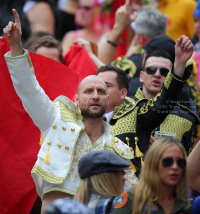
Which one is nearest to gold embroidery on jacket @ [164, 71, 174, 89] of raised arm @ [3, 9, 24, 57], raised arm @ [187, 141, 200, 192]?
raised arm @ [187, 141, 200, 192]

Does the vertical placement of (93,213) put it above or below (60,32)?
below

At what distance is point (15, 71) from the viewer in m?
4.23

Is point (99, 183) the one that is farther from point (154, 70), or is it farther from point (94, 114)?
point (154, 70)

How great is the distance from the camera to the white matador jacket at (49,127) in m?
4.24

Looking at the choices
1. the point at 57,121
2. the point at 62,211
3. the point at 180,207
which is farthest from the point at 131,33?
the point at 62,211

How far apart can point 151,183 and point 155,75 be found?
215 centimetres

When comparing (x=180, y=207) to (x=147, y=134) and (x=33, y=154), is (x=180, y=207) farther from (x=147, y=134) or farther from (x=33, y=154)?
(x=33, y=154)

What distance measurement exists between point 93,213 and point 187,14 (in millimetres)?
5173

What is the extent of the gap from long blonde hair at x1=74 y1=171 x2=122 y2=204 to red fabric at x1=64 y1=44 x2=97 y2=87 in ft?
9.43

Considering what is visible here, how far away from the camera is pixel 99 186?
3520mm

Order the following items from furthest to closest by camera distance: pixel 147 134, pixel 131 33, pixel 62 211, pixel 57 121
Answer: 1. pixel 131 33
2. pixel 147 134
3. pixel 57 121
4. pixel 62 211

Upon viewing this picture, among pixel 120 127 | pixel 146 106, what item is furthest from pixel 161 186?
pixel 120 127

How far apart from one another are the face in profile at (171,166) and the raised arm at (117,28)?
343 cm

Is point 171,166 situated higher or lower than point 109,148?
Answer: lower
